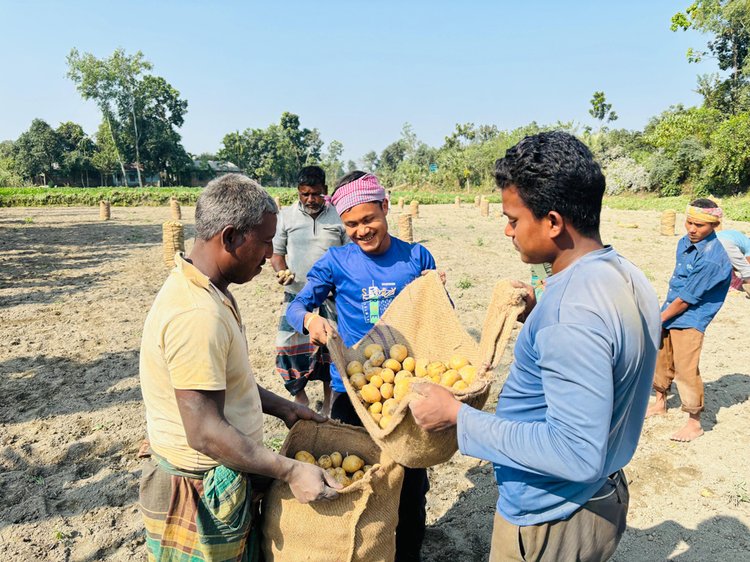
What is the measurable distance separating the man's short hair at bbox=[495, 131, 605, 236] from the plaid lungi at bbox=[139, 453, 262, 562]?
1.40 meters

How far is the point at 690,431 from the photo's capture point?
4.31 metres

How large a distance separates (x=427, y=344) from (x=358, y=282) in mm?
517

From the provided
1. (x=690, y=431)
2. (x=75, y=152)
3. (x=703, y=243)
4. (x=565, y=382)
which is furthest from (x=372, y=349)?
(x=75, y=152)

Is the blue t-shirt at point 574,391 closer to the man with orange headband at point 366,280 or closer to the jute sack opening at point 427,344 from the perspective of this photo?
the jute sack opening at point 427,344

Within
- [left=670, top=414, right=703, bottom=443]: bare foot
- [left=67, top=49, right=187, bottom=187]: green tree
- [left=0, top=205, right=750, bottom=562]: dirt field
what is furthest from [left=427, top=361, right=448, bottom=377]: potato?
[left=67, top=49, right=187, bottom=187]: green tree

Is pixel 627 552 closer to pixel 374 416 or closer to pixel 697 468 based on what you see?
pixel 697 468

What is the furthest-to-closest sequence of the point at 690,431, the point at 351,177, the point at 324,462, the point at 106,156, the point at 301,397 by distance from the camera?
the point at 106,156, the point at 301,397, the point at 690,431, the point at 351,177, the point at 324,462

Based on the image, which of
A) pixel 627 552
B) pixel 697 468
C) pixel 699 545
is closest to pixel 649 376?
pixel 627 552

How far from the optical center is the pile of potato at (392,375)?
7.00ft

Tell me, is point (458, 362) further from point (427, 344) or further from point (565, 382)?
point (565, 382)

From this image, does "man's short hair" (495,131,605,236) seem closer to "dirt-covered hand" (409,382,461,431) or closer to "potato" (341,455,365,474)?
"dirt-covered hand" (409,382,461,431)

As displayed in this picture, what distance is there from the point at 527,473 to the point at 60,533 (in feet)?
10.5

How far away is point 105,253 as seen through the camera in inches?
567

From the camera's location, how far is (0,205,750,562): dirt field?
3154 mm
